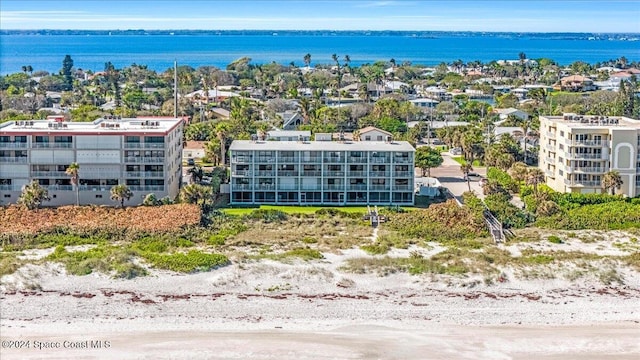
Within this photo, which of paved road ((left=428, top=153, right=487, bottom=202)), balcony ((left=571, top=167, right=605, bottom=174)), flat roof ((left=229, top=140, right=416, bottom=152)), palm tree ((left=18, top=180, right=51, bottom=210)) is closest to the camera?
palm tree ((left=18, top=180, right=51, bottom=210))

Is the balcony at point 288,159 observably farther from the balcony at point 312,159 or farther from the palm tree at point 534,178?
the palm tree at point 534,178

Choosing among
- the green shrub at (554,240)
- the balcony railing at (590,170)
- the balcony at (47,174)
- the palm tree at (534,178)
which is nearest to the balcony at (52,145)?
the balcony at (47,174)

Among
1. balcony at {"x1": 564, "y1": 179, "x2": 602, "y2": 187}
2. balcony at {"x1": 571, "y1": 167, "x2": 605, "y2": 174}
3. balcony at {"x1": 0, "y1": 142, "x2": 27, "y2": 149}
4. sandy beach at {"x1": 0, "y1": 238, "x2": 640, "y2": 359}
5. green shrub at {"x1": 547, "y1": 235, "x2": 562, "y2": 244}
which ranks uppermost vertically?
balcony at {"x1": 0, "y1": 142, "x2": 27, "y2": 149}

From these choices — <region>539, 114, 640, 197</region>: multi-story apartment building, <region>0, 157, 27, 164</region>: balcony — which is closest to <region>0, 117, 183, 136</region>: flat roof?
<region>0, 157, 27, 164</region>: balcony

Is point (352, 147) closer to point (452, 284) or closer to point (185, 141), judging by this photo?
point (452, 284)

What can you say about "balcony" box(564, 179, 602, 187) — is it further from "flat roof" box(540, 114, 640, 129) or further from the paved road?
the paved road

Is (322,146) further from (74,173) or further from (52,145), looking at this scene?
(52,145)
